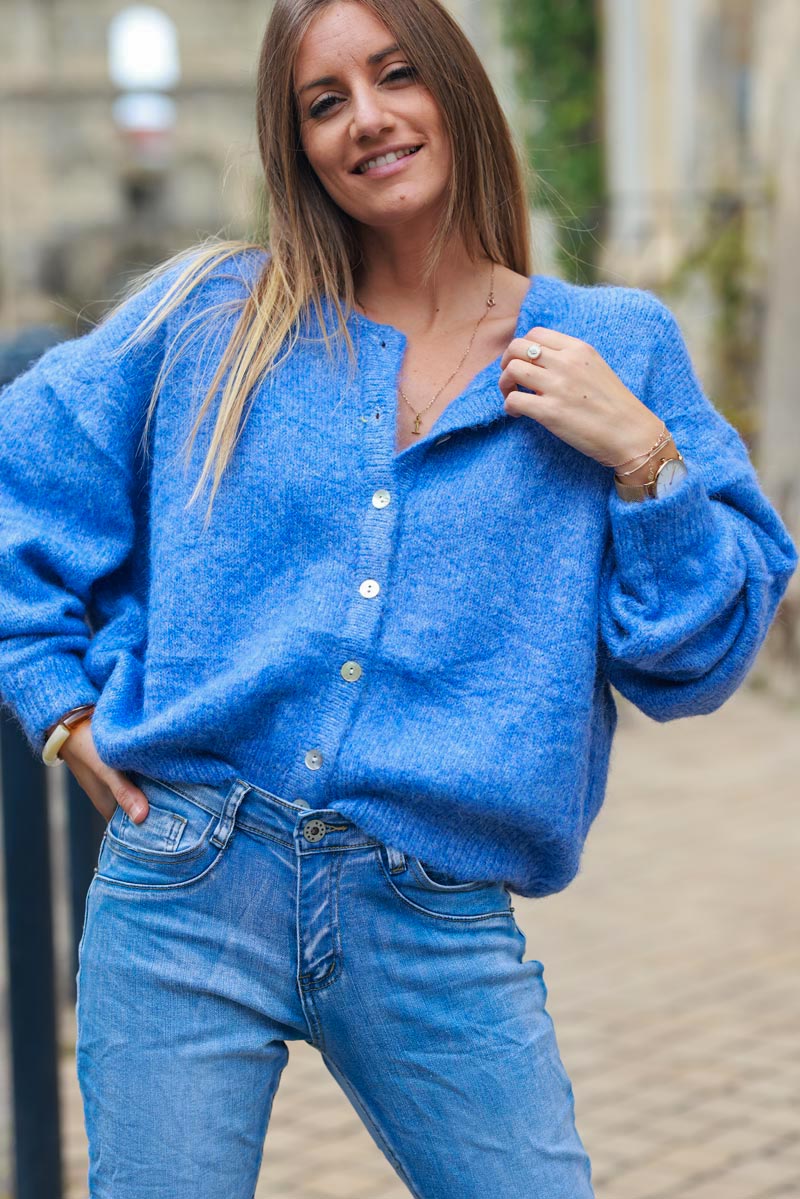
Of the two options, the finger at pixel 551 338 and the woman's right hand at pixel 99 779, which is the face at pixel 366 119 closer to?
the finger at pixel 551 338

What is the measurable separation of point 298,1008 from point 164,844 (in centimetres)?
25

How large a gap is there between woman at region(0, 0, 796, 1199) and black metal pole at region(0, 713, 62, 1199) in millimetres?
1063

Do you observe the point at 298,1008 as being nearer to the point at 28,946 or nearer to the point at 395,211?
the point at 395,211

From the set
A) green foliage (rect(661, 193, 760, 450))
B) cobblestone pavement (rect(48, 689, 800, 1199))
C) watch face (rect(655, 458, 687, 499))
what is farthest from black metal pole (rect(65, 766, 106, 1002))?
green foliage (rect(661, 193, 760, 450))

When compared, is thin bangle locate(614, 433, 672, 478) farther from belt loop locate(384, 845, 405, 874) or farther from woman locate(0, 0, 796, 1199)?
belt loop locate(384, 845, 405, 874)

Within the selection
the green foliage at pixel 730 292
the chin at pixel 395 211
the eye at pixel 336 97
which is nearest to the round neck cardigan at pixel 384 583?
the chin at pixel 395 211

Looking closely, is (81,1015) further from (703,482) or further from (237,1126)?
(703,482)

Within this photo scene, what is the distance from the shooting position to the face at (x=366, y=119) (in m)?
2.03

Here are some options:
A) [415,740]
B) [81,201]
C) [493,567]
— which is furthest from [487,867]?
[81,201]

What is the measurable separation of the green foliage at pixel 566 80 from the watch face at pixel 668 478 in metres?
11.1

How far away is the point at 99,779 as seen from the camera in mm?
2072

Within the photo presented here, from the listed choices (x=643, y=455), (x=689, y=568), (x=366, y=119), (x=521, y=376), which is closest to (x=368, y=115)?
(x=366, y=119)

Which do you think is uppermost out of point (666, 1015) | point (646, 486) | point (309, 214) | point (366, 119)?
point (366, 119)

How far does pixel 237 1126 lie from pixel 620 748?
6.06m
